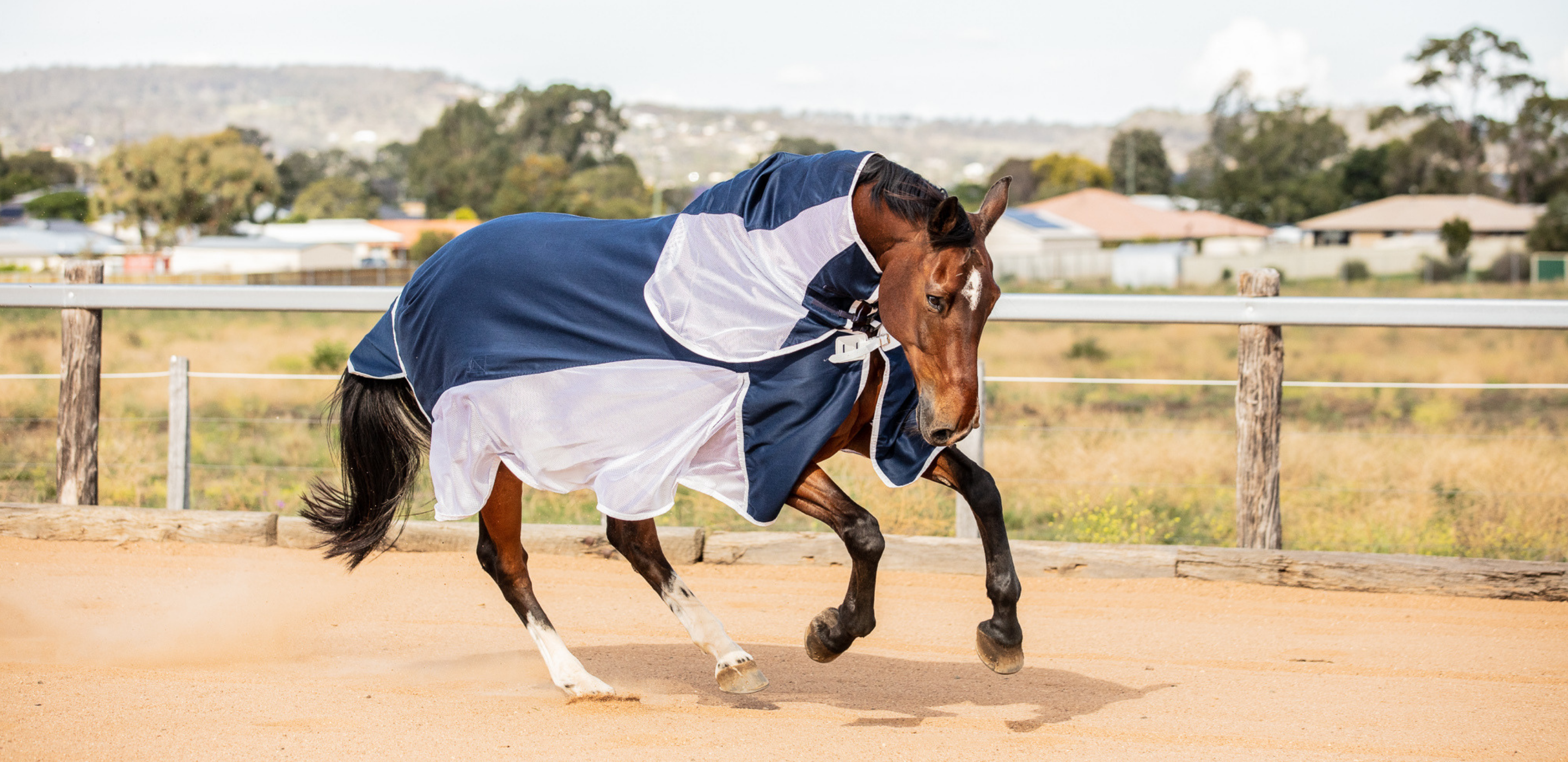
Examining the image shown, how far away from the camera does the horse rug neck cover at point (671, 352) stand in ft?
11.6

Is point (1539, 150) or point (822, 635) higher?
point (1539, 150)

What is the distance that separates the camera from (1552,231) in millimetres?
49312

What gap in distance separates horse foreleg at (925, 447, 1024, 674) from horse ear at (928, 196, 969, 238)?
2.41 feet

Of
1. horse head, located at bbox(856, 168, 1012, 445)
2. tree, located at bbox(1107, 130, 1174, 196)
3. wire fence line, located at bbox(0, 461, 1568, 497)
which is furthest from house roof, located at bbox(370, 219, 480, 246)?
horse head, located at bbox(856, 168, 1012, 445)

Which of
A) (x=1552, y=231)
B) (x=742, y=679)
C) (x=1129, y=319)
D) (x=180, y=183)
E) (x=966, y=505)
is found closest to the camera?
(x=742, y=679)

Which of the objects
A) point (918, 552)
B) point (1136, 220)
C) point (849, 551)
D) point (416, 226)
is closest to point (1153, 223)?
point (1136, 220)

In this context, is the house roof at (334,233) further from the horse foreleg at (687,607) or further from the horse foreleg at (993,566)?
the horse foreleg at (993,566)

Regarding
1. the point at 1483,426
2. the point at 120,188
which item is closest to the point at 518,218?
the point at 1483,426

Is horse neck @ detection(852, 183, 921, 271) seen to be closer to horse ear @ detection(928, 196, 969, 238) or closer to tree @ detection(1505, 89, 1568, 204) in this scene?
horse ear @ detection(928, 196, 969, 238)

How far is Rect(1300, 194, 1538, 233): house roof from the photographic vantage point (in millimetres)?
64125

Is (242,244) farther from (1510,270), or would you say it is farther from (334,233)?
(1510,270)

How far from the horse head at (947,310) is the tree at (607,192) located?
53651 millimetres

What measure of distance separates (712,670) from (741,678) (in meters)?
0.63

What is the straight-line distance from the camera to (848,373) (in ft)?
11.7
